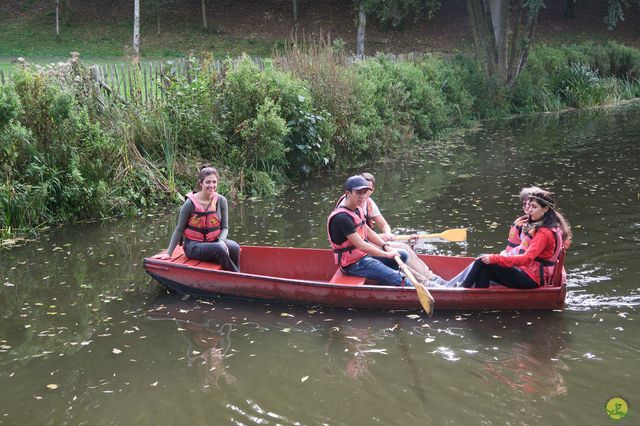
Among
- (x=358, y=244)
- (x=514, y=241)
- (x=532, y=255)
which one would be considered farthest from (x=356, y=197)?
(x=532, y=255)

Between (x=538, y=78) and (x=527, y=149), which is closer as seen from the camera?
(x=527, y=149)

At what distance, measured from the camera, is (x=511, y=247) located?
793 centimetres

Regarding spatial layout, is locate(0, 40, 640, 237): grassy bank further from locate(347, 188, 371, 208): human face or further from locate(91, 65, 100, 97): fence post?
locate(347, 188, 371, 208): human face

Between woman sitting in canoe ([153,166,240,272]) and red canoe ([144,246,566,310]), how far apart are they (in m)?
0.14

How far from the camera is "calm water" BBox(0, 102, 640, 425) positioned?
5770 millimetres

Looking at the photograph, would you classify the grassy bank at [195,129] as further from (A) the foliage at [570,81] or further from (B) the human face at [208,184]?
(A) the foliage at [570,81]

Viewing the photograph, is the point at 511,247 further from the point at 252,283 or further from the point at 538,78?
the point at 538,78

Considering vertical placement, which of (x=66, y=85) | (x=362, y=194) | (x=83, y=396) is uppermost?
(x=66, y=85)

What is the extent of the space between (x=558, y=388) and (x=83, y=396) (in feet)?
13.0

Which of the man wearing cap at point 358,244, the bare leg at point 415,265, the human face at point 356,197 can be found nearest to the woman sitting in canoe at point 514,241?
the bare leg at point 415,265

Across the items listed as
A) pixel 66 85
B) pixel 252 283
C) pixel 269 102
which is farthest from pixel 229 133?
pixel 252 283

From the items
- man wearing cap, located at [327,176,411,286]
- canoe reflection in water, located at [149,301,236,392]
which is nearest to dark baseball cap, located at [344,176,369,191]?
man wearing cap, located at [327,176,411,286]

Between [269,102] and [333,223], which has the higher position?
[269,102]

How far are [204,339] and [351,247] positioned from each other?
1.90m
